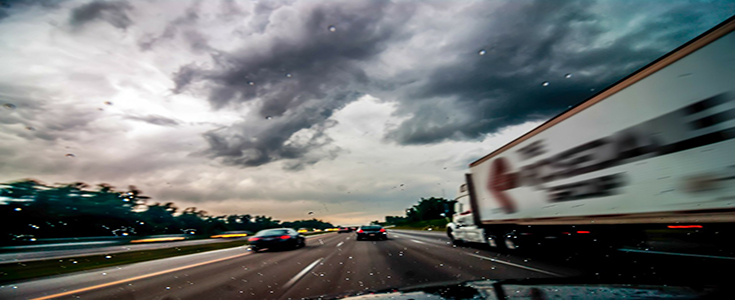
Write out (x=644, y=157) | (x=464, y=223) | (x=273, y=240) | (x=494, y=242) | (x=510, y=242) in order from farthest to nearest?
A: (x=273, y=240) → (x=464, y=223) → (x=494, y=242) → (x=510, y=242) → (x=644, y=157)

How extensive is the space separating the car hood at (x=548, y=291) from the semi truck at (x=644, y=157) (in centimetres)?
287

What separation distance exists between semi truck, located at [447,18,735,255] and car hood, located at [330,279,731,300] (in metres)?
2.87

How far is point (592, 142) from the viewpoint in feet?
21.7

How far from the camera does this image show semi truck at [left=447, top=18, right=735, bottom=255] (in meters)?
4.24

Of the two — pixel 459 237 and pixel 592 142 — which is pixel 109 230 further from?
pixel 592 142

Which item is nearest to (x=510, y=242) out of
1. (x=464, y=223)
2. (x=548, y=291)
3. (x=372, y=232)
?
(x=464, y=223)

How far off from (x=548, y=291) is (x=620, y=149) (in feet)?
14.7

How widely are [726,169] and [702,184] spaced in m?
0.45

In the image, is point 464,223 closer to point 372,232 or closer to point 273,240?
point 273,240

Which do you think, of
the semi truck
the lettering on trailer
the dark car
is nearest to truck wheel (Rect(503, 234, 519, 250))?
the semi truck

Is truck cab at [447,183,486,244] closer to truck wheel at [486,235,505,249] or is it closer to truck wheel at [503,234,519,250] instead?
truck wheel at [486,235,505,249]

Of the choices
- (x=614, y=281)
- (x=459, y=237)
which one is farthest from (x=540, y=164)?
(x=459, y=237)

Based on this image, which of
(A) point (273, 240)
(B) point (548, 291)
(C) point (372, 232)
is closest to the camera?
(B) point (548, 291)

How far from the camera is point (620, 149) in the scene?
5918 millimetres
